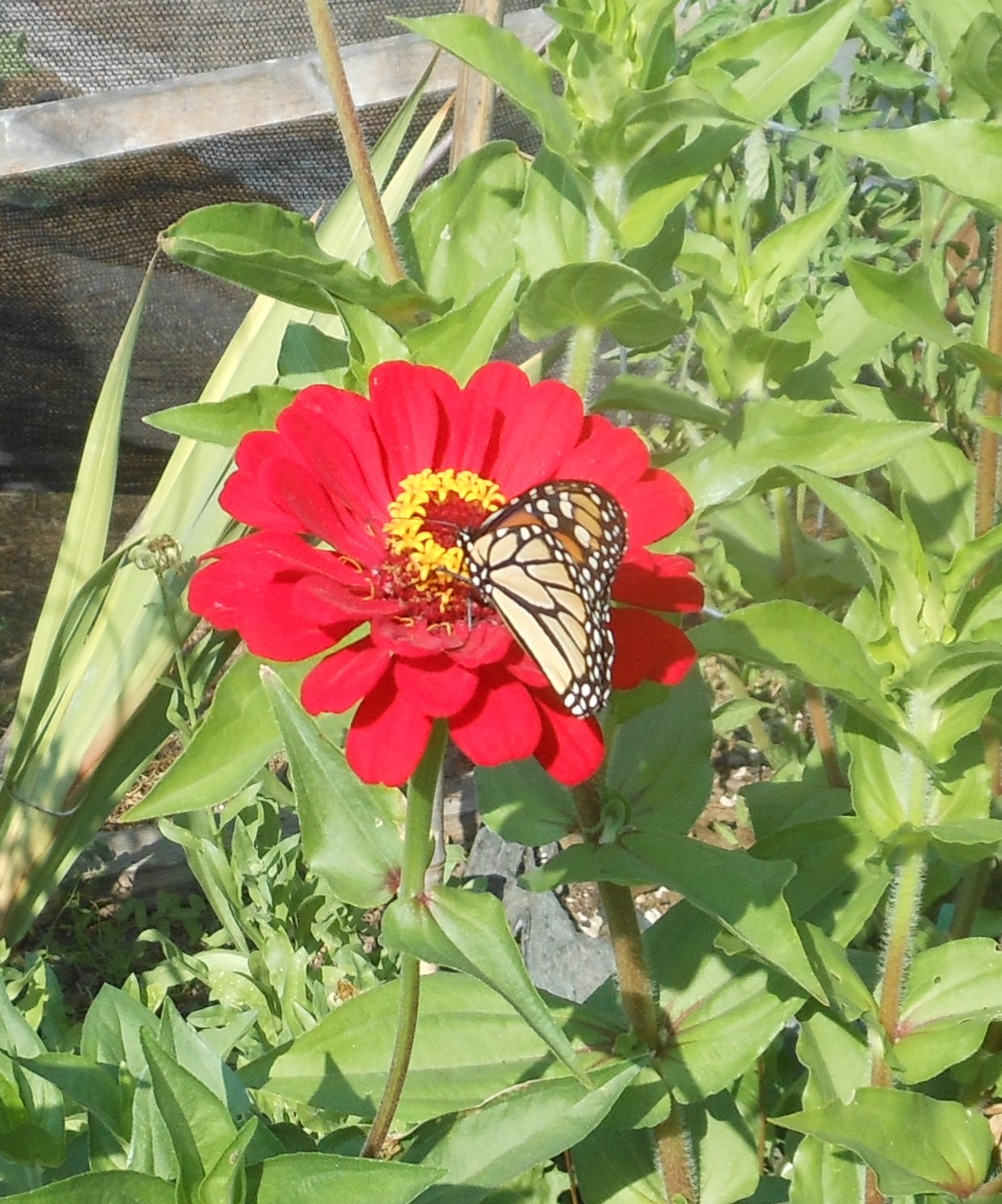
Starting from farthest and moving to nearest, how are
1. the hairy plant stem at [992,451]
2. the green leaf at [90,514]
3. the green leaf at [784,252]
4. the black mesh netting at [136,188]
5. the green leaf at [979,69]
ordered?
the black mesh netting at [136,188], the green leaf at [90,514], the green leaf at [784,252], the hairy plant stem at [992,451], the green leaf at [979,69]

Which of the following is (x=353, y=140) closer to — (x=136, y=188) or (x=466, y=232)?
(x=466, y=232)

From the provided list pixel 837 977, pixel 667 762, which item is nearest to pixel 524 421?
pixel 667 762

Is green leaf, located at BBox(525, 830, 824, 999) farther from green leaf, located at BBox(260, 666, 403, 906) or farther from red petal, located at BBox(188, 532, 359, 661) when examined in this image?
red petal, located at BBox(188, 532, 359, 661)

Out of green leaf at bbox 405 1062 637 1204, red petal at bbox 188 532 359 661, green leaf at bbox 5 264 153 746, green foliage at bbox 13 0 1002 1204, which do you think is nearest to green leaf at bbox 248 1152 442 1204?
green foliage at bbox 13 0 1002 1204

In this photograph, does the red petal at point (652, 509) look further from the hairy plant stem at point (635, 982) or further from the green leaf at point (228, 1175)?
the green leaf at point (228, 1175)

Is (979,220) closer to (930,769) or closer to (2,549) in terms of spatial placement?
(930,769)

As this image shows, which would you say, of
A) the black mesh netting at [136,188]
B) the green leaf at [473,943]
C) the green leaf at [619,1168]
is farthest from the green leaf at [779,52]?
the black mesh netting at [136,188]

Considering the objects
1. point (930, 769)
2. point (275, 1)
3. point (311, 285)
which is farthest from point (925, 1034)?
point (275, 1)
